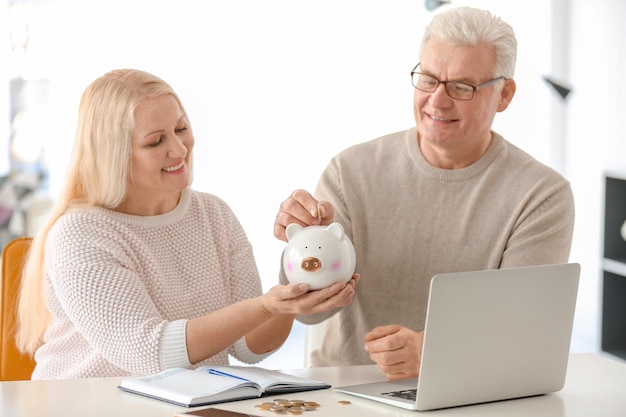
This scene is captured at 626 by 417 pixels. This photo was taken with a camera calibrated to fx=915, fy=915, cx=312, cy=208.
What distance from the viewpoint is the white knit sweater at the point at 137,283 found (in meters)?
1.83

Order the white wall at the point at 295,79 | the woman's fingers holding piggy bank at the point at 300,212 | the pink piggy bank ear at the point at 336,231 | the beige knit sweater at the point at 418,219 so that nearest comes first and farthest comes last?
the pink piggy bank ear at the point at 336,231, the woman's fingers holding piggy bank at the point at 300,212, the beige knit sweater at the point at 418,219, the white wall at the point at 295,79

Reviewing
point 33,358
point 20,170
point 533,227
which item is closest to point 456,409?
point 533,227

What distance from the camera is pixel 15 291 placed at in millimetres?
2129

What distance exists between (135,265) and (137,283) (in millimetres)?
95

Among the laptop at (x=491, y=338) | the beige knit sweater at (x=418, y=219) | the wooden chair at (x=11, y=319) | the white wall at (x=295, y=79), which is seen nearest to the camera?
the laptop at (x=491, y=338)

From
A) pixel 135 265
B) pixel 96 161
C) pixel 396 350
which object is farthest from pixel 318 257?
pixel 96 161

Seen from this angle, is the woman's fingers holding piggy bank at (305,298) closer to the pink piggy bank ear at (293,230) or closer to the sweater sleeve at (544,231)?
the pink piggy bank ear at (293,230)

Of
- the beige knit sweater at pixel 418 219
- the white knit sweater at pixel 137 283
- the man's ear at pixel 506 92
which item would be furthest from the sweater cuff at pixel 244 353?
the man's ear at pixel 506 92

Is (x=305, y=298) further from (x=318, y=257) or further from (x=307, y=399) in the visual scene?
(x=307, y=399)

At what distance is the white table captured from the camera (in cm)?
155

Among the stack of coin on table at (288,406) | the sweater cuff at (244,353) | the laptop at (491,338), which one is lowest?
the sweater cuff at (244,353)

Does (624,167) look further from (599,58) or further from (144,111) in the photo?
(144,111)

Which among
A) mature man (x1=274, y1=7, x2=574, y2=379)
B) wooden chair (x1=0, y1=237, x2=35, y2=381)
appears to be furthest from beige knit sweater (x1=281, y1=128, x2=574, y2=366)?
wooden chair (x1=0, y1=237, x2=35, y2=381)

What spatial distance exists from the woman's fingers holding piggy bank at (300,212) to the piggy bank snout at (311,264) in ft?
0.77
